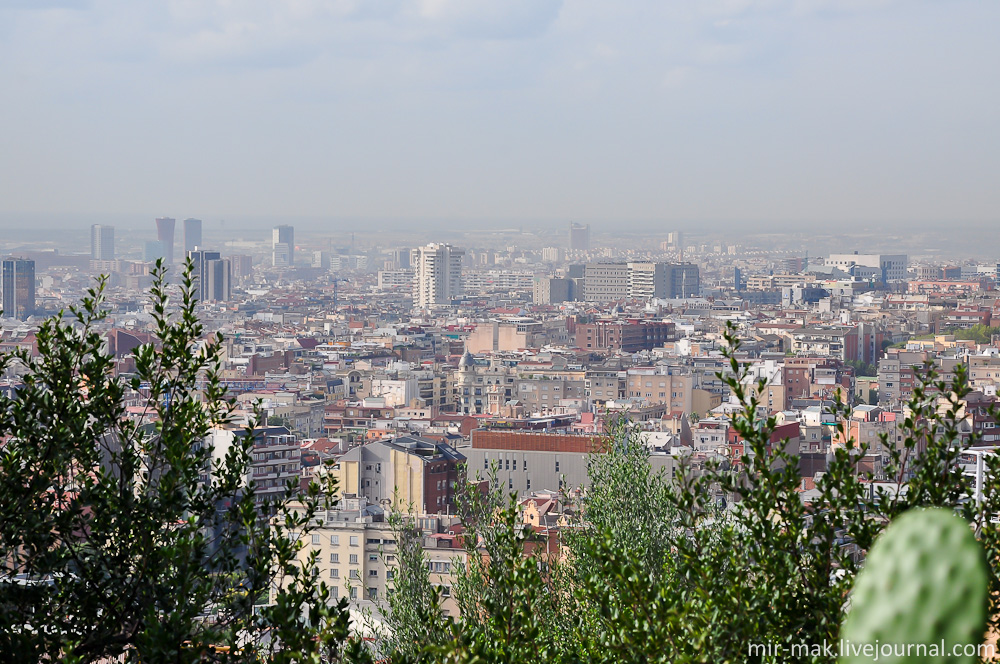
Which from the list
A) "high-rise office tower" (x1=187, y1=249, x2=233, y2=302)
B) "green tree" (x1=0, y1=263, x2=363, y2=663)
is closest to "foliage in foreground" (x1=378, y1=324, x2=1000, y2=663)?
"green tree" (x1=0, y1=263, x2=363, y2=663)

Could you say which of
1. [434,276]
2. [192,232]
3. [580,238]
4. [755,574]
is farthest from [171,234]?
[755,574]

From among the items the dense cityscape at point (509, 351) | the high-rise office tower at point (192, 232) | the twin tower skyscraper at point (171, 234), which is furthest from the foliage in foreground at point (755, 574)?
the high-rise office tower at point (192, 232)

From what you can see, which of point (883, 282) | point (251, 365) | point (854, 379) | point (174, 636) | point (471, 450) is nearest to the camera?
point (174, 636)

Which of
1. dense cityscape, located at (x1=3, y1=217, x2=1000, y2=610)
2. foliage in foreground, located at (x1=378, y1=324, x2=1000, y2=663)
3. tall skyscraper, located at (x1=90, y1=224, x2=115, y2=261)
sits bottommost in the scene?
dense cityscape, located at (x1=3, y1=217, x2=1000, y2=610)

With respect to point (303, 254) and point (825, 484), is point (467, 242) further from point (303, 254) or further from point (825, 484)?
point (825, 484)

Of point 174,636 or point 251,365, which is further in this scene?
point 251,365

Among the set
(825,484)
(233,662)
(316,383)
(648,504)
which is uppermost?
(825,484)

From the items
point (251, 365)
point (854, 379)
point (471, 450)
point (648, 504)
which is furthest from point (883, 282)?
point (648, 504)

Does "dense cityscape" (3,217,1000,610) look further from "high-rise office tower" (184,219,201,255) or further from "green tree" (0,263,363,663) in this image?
"green tree" (0,263,363,663)
